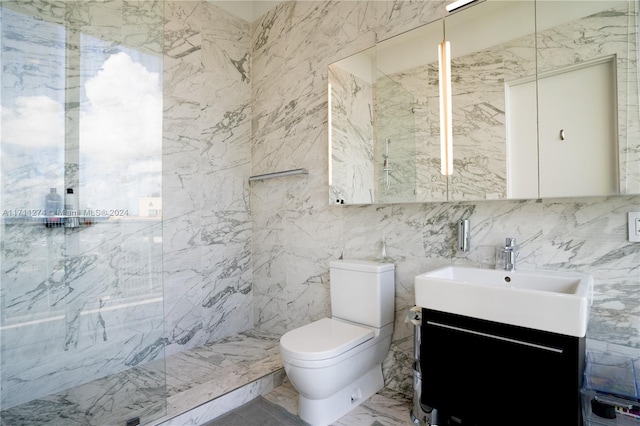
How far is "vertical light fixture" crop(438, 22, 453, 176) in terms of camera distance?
1816 mm

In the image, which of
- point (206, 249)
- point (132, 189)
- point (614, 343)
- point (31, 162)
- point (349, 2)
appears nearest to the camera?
point (614, 343)

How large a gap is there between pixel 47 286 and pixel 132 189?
706 millimetres

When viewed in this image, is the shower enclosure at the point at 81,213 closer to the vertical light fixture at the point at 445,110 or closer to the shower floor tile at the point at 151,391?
the shower floor tile at the point at 151,391

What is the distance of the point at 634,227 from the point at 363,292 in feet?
4.17

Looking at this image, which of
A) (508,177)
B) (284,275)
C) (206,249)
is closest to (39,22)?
(206,249)

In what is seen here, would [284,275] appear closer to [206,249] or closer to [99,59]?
[206,249]

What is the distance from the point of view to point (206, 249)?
2760mm

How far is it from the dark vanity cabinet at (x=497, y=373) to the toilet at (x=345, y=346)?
1.32ft

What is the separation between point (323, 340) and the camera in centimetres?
179

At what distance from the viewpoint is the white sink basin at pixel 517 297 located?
1.15 metres

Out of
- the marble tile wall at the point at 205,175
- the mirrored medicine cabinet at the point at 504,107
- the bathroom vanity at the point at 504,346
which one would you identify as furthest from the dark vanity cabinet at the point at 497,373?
the marble tile wall at the point at 205,175

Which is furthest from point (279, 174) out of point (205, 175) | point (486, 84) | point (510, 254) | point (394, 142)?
point (510, 254)

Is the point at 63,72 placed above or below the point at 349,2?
below

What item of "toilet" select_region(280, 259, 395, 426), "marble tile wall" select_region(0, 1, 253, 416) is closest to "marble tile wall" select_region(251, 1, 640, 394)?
"toilet" select_region(280, 259, 395, 426)
